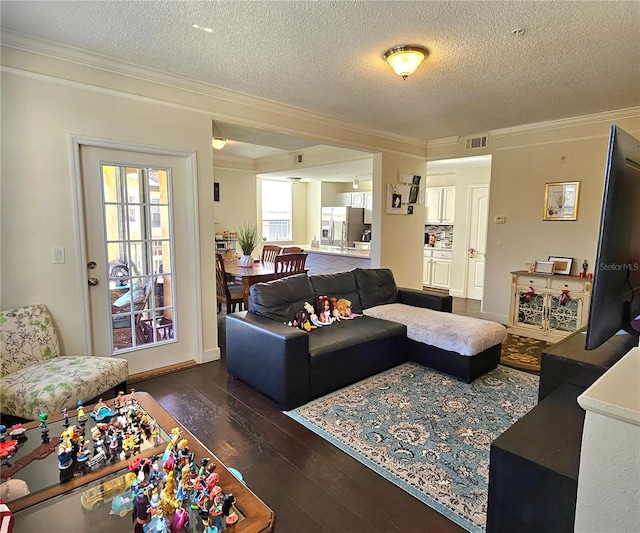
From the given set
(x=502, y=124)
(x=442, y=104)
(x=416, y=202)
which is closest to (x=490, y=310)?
(x=416, y=202)

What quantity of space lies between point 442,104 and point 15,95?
3.69m

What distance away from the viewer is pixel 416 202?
5.89 m

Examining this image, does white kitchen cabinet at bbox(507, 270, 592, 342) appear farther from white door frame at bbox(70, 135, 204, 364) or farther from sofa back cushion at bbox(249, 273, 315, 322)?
white door frame at bbox(70, 135, 204, 364)

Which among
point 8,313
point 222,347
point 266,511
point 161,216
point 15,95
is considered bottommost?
point 222,347

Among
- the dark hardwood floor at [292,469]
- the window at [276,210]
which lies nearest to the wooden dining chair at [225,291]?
the dark hardwood floor at [292,469]

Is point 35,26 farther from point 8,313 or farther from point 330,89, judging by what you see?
point 330,89

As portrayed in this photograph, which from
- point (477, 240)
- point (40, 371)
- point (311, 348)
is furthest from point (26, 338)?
point (477, 240)

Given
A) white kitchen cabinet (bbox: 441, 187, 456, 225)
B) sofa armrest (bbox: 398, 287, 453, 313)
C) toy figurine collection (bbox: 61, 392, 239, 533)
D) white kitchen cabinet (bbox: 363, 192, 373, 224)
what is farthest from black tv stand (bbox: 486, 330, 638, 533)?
white kitchen cabinet (bbox: 363, 192, 373, 224)

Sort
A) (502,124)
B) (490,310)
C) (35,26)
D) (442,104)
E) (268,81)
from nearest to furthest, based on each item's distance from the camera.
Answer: (35,26)
(268,81)
(442,104)
(502,124)
(490,310)

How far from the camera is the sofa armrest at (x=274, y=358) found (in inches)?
106

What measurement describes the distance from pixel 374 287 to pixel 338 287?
491 mm

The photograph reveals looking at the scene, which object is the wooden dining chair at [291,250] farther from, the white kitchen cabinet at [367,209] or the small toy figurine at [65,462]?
the small toy figurine at [65,462]

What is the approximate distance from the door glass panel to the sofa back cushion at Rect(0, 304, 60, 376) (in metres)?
0.51

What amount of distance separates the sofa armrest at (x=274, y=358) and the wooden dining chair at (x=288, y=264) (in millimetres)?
1843
